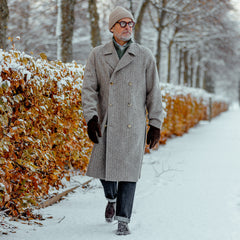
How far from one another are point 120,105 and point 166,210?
148 centimetres

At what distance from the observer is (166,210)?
4148mm

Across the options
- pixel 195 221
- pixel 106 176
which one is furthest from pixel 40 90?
pixel 195 221

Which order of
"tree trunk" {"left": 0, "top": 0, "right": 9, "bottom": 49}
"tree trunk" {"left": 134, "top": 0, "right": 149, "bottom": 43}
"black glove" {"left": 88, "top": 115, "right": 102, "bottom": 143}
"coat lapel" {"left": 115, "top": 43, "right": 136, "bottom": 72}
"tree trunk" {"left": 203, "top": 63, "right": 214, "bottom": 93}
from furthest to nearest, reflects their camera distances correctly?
"tree trunk" {"left": 203, "top": 63, "right": 214, "bottom": 93} < "tree trunk" {"left": 134, "top": 0, "right": 149, "bottom": 43} < "tree trunk" {"left": 0, "top": 0, "right": 9, "bottom": 49} < "coat lapel" {"left": 115, "top": 43, "right": 136, "bottom": 72} < "black glove" {"left": 88, "top": 115, "right": 102, "bottom": 143}

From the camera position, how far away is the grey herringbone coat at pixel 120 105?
3275 millimetres

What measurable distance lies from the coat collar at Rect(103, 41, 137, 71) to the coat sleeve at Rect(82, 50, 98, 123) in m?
0.14

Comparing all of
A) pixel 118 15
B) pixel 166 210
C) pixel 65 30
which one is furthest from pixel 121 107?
pixel 65 30

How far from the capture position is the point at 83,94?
3336 millimetres

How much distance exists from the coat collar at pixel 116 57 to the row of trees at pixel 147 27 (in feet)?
4.10

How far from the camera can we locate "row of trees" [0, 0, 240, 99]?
928 centimetres

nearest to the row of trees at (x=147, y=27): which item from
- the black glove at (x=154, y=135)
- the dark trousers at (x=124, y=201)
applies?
the black glove at (x=154, y=135)

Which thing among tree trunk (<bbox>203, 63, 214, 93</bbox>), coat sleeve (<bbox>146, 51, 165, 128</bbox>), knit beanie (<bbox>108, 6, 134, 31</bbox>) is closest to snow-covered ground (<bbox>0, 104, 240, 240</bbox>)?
coat sleeve (<bbox>146, 51, 165, 128</bbox>)

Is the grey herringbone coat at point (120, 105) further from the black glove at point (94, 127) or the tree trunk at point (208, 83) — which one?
the tree trunk at point (208, 83)

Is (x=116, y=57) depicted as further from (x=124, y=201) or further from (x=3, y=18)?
(x=3, y=18)

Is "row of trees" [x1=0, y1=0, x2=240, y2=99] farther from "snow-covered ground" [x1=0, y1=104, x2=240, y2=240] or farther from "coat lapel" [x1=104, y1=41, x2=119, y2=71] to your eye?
"snow-covered ground" [x1=0, y1=104, x2=240, y2=240]
